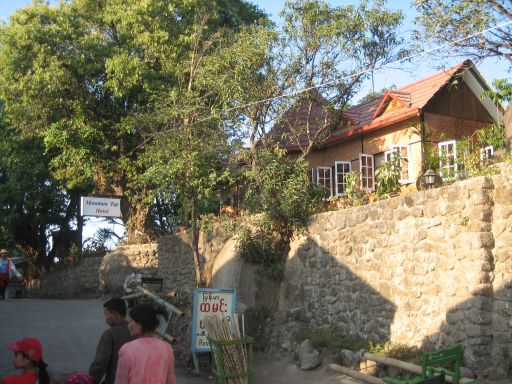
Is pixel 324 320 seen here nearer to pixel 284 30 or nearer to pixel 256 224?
pixel 256 224

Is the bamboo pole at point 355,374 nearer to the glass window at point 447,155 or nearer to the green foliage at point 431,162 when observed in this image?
the glass window at point 447,155

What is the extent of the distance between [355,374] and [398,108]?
10.0m

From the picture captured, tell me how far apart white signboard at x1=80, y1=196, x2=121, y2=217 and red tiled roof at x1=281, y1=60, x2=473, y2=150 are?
709 cm

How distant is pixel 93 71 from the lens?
65.1 feet

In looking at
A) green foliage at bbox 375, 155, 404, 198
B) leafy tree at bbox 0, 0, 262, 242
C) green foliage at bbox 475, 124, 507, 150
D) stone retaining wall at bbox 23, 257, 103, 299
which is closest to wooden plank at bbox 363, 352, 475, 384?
green foliage at bbox 375, 155, 404, 198

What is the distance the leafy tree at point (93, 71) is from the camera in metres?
19.2

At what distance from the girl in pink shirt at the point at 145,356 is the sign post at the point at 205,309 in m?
5.43

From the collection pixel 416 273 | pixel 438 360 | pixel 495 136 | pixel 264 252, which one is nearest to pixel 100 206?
pixel 264 252

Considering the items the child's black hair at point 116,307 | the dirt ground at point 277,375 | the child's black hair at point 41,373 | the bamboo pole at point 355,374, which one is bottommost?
the dirt ground at point 277,375

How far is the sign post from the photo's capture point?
10.1m

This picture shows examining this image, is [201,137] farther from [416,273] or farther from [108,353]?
[108,353]

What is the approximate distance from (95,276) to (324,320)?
15.3 meters

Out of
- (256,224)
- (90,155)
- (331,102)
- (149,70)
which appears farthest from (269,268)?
(90,155)

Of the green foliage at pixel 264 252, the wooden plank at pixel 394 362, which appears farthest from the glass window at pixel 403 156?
the wooden plank at pixel 394 362
